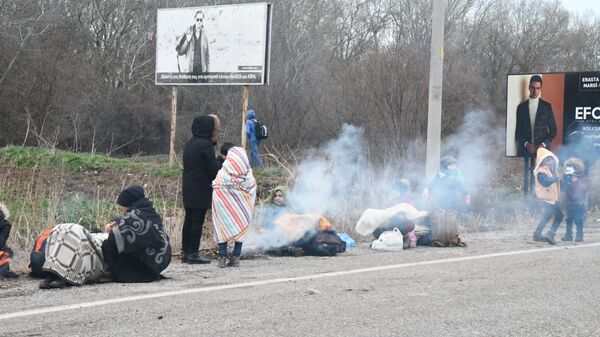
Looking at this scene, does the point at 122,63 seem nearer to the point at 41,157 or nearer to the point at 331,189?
the point at 41,157

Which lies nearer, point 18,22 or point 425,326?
point 425,326

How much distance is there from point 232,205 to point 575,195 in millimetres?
6777

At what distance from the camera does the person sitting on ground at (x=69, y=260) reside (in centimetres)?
852

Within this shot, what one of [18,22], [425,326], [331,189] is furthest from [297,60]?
[425,326]

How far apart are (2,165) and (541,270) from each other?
635 inches

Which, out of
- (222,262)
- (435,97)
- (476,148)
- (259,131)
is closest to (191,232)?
(222,262)

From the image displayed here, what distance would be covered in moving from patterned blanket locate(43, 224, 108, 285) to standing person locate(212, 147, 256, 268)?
1.70 meters

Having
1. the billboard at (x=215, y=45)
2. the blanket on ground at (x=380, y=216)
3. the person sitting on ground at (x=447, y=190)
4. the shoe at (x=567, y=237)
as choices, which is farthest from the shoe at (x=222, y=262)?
the billboard at (x=215, y=45)

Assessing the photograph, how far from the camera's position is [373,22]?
47.0 meters

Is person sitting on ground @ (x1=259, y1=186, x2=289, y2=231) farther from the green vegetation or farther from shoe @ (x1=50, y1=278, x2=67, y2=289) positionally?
the green vegetation

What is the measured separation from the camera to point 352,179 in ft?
50.2

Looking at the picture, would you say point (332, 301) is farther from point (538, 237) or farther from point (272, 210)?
point (538, 237)

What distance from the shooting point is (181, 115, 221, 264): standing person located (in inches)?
416

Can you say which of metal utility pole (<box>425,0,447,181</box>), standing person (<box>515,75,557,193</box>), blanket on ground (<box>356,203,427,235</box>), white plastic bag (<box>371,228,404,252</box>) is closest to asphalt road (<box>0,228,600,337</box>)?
white plastic bag (<box>371,228,404,252</box>)
